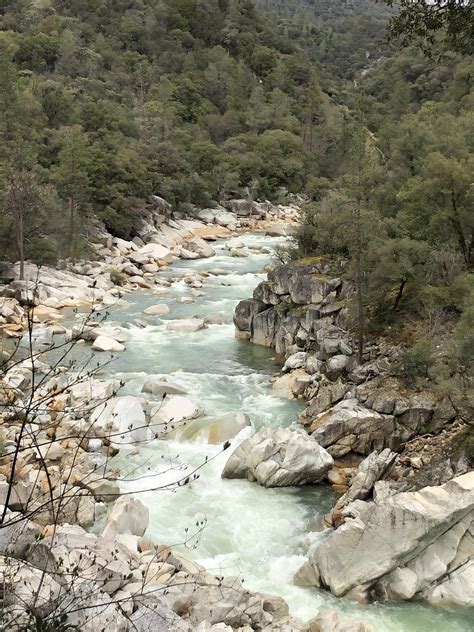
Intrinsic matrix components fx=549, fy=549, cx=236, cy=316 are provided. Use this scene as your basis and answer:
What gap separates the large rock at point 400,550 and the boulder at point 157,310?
687 inches

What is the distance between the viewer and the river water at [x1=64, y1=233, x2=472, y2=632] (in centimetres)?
901

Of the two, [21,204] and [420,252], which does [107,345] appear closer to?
[21,204]

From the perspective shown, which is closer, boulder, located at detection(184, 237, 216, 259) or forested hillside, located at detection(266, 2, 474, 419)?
forested hillside, located at detection(266, 2, 474, 419)

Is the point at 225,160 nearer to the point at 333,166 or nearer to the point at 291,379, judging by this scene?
the point at 333,166

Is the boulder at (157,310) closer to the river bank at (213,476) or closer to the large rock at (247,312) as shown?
the river bank at (213,476)

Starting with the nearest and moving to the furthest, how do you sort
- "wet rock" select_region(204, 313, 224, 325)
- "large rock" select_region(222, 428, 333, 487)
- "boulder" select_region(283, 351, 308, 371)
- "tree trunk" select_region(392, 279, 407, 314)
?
"large rock" select_region(222, 428, 333, 487)
"tree trunk" select_region(392, 279, 407, 314)
"boulder" select_region(283, 351, 308, 371)
"wet rock" select_region(204, 313, 224, 325)

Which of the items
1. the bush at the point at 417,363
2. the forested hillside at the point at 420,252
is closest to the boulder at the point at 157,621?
the forested hillside at the point at 420,252

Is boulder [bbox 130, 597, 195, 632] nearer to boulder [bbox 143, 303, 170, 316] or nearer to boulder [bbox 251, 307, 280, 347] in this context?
boulder [bbox 251, 307, 280, 347]

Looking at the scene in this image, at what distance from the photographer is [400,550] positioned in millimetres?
9188

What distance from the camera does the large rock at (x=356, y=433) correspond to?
43.6 ft

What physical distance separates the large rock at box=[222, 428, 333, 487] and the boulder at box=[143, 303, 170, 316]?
538 inches

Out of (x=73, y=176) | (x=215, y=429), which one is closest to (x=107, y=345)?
(x=215, y=429)

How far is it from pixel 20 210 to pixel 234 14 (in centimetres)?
8645

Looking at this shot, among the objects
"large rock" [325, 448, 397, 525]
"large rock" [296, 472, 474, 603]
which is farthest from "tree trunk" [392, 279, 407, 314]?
"large rock" [296, 472, 474, 603]
